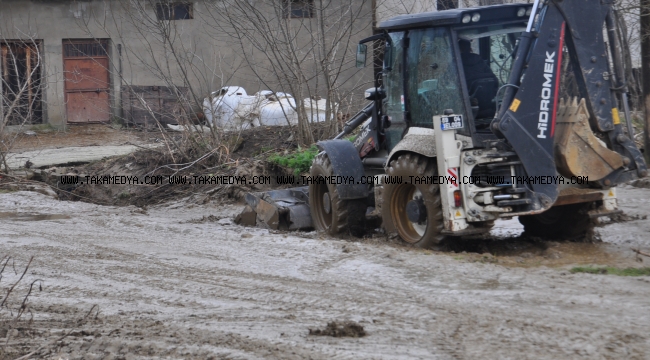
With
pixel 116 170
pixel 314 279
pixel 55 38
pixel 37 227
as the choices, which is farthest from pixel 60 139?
pixel 314 279

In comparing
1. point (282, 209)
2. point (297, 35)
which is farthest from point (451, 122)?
point (297, 35)

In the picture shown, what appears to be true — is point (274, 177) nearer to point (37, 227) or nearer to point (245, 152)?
point (245, 152)

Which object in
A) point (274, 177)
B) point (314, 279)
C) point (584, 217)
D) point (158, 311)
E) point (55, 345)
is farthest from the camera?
point (274, 177)

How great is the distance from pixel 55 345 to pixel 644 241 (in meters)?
5.81

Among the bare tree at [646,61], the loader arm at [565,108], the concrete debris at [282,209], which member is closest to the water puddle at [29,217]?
the concrete debris at [282,209]

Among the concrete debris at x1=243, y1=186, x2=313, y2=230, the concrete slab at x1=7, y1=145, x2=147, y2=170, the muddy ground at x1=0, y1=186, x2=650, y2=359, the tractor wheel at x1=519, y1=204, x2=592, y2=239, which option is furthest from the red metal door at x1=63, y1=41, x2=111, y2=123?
the tractor wheel at x1=519, y1=204, x2=592, y2=239

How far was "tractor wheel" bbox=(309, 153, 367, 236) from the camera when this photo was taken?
28.8 feet

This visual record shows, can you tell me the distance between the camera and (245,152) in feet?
48.5

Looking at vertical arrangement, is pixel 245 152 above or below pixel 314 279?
above

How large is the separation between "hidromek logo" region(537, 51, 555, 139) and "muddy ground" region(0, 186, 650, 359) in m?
1.20

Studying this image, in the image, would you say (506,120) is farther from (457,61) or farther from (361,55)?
(361,55)

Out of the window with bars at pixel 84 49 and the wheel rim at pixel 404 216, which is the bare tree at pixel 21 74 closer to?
the window with bars at pixel 84 49

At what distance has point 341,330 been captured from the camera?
A: 475 centimetres

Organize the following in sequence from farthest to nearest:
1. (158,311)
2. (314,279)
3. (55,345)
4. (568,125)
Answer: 1. (568,125)
2. (314,279)
3. (158,311)
4. (55,345)
